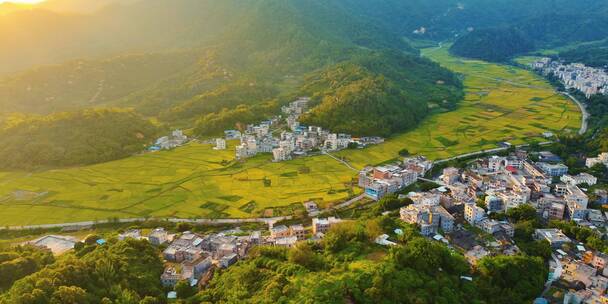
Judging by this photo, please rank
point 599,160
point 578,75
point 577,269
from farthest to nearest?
point 578,75
point 599,160
point 577,269

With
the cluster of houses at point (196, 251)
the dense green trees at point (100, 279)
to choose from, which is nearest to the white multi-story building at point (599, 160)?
Answer: the cluster of houses at point (196, 251)

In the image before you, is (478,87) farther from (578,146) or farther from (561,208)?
(561,208)

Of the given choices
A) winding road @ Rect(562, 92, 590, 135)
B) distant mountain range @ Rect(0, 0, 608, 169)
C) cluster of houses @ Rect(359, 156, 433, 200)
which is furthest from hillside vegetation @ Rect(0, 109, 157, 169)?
winding road @ Rect(562, 92, 590, 135)

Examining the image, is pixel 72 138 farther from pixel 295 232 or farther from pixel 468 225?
pixel 468 225

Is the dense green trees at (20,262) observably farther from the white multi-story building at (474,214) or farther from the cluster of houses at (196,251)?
the white multi-story building at (474,214)

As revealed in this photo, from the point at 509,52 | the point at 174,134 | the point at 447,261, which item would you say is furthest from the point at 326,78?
the point at 509,52

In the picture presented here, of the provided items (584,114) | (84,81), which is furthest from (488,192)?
(84,81)
